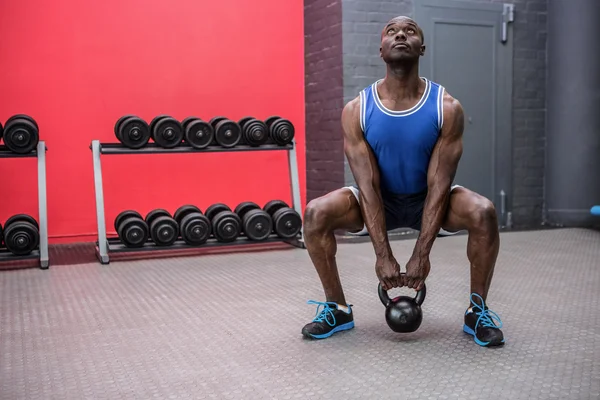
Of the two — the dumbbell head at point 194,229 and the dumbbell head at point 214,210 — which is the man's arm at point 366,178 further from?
the dumbbell head at point 214,210

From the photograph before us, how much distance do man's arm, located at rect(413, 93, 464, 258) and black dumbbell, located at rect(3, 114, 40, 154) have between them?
2.51m

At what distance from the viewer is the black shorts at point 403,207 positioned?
2.34m

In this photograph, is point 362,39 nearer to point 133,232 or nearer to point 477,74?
point 477,74

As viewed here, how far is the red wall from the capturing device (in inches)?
177

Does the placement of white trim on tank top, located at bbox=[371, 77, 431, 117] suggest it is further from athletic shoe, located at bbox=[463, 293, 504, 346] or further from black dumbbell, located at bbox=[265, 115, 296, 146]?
black dumbbell, located at bbox=[265, 115, 296, 146]

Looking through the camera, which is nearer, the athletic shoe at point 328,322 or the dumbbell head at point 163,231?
the athletic shoe at point 328,322

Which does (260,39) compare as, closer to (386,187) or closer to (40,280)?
(40,280)

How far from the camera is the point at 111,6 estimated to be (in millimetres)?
4648

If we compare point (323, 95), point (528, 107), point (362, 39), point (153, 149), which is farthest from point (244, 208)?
point (528, 107)

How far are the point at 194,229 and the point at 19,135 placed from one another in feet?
3.69

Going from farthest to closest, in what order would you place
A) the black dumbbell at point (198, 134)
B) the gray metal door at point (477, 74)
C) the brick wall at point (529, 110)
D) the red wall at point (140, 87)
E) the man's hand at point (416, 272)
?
the brick wall at point (529, 110) → the gray metal door at point (477, 74) → the red wall at point (140, 87) → the black dumbbell at point (198, 134) → the man's hand at point (416, 272)

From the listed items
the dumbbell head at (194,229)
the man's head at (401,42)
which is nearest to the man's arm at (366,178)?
the man's head at (401,42)

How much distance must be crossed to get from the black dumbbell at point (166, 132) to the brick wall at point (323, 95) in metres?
1.28

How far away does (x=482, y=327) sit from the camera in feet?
7.39
